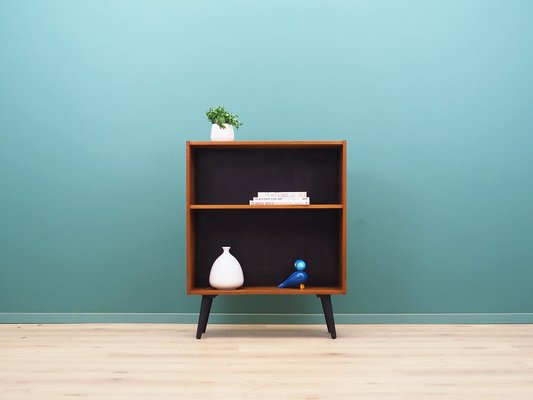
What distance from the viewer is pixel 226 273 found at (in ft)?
8.17

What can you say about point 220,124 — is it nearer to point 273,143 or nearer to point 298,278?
point 273,143

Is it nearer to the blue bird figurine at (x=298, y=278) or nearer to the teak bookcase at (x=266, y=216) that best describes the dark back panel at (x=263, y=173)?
the teak bookcase at (x=266, y=216)

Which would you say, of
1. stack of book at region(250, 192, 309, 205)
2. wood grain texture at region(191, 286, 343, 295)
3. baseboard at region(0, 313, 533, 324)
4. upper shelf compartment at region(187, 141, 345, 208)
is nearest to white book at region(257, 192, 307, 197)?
stack of book at region(250, 192, 309, 205)

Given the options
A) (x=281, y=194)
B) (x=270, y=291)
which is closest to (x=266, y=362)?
(x=270, y=291)

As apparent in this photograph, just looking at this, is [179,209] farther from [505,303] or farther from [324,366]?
[505,303]

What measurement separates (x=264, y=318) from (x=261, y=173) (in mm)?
737

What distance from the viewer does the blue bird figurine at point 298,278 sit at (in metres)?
2.52

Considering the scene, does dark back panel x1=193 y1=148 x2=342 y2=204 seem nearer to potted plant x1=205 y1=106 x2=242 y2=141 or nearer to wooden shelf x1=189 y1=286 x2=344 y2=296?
potted plant x1=205 y1=106 x2=242 y2=141

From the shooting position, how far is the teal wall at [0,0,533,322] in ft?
9.12

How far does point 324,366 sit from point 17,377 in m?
1.09

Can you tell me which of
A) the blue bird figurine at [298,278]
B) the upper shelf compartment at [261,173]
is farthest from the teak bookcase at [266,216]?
the blue bird figurine at [298,278]

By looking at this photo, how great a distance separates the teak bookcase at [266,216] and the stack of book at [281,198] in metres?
0.17

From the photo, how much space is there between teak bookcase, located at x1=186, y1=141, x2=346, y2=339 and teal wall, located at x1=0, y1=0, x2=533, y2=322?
15cm

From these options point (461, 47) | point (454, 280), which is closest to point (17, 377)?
point (454, 280)
